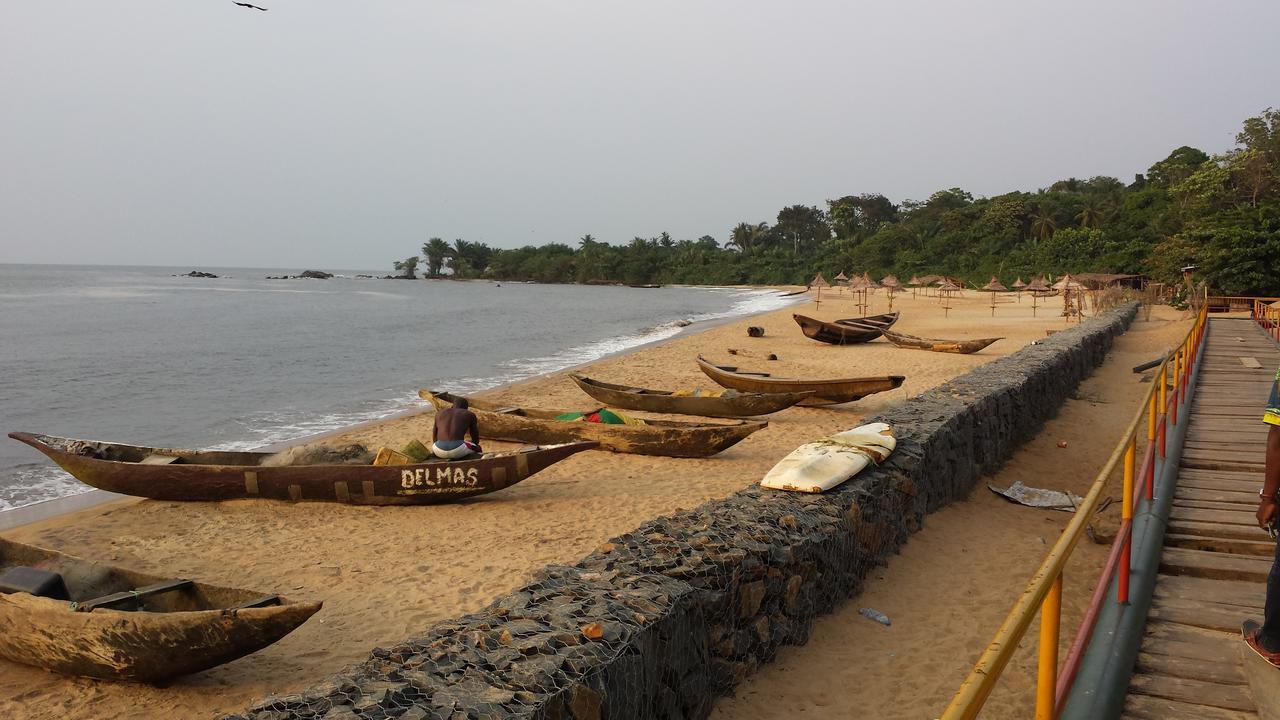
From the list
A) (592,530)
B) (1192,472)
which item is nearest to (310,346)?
(592,530)

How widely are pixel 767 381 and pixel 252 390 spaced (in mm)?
13584

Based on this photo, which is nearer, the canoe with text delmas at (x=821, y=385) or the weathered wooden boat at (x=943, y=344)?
the canoe with text delmas at (x=821, y=385)

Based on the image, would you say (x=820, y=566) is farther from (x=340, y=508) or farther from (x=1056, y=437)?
(x=1056, y=437)

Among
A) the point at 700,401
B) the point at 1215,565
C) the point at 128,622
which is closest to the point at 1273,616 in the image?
the point at 1215,565

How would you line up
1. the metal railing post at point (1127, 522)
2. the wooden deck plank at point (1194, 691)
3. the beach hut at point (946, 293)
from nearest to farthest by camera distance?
the wooden deck plank at point (1194, 691), the metal railing post at point (1127, 522), the beach hut at point (946, 293)

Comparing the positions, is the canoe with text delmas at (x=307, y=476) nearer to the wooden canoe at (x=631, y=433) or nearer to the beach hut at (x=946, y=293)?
the wooden canoe at (x=631, y=433)

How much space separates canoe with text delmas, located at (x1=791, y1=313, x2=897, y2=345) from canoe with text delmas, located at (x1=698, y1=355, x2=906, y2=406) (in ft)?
31.1

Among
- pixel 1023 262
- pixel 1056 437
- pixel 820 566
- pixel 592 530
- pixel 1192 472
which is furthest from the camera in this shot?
pixel 1023 262

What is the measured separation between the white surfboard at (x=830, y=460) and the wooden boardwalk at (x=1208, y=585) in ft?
6.77

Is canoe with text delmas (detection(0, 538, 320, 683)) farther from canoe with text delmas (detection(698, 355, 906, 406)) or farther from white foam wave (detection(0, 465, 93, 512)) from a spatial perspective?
canoe with text delmas (detection(698, 355, 906, 406))

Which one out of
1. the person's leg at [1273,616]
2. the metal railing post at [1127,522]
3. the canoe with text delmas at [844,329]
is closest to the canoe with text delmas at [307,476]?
the metal railing post at [1127,522]

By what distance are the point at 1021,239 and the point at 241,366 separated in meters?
57.9

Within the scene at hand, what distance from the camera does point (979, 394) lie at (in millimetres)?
8938

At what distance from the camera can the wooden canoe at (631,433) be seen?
10.3 meters
